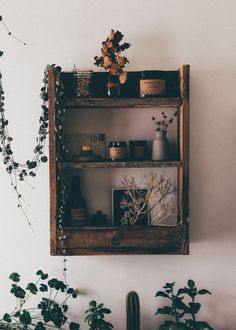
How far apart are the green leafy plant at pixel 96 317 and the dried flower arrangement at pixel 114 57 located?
1050 mm

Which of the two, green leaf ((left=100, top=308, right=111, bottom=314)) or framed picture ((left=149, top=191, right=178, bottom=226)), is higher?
framed picture ((left=149, top=191, right=178, bottom=226))

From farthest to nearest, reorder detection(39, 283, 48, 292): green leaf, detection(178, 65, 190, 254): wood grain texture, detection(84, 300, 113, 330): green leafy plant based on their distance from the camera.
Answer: detection(39, 283, 48, 292): green leaf → detection(84, 300, 113, 330): green leafy plant → detection(178, 65, 190, 254): wood grain texture

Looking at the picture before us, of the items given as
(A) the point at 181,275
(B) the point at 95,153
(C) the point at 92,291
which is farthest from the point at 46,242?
(A) the point at 181,275

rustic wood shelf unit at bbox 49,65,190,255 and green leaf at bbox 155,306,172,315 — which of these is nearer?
rustic wood shelf unit at bbox 49,65,190,255

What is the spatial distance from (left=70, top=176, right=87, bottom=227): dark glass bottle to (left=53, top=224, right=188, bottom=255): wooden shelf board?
0.19 ft

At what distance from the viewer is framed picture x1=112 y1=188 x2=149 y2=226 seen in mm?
2061

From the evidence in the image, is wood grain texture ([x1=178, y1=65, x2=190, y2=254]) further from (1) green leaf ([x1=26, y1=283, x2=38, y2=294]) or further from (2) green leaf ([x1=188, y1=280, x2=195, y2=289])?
(1) green leaf ([x1=26, y1=283, x2=38, y2=294])

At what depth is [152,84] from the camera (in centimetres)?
197

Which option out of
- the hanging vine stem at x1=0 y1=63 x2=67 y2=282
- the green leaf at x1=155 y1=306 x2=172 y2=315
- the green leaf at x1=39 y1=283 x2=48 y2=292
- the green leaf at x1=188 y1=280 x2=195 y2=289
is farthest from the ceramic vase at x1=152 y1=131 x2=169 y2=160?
the green leaf at x1=39 y1=283 x2=48 y2=292

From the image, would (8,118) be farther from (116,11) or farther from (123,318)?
(123,318)

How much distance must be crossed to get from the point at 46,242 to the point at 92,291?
0.34m

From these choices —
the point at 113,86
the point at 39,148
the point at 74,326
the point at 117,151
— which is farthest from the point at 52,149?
the point at 74,326

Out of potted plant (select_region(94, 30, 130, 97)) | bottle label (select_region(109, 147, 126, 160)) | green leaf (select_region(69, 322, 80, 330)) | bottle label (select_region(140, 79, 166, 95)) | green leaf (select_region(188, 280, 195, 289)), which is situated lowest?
green leaf (select_region(69, 322, 80, 330))

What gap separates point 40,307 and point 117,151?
0.85m
